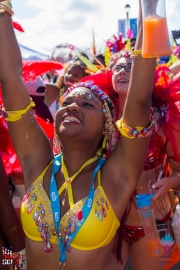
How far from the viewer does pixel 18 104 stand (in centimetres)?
216

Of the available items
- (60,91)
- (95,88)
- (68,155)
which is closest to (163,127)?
(95,88)

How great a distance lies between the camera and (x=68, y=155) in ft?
7.44

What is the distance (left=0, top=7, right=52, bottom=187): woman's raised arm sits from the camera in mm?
2121

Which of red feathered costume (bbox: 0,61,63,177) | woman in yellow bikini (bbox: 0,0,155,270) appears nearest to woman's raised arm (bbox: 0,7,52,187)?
woman in yellow bikini (bbox: 0,0,155,270)

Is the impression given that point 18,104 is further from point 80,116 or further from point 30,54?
point 30,54

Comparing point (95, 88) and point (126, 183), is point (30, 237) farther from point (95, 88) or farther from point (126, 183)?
point (95, 88)

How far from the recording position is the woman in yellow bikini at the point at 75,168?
2.01m

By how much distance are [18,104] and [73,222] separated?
645 millimetres

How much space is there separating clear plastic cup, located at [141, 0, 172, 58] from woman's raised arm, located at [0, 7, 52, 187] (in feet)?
2.59

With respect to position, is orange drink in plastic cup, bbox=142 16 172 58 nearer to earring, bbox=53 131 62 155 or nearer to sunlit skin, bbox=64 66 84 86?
earring, bbox=53 131 62 155

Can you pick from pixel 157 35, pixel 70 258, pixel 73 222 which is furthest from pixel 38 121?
pixel 157 35

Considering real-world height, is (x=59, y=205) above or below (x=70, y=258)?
above

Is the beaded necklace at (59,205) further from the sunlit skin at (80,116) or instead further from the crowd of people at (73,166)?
the sunlit skin at (80,116)

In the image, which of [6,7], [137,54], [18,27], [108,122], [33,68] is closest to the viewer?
[137,54]
